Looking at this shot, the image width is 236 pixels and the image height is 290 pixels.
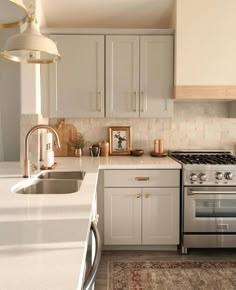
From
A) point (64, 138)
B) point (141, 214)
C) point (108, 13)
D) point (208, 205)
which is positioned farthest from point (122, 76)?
point (208, 205)

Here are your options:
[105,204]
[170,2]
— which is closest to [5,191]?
[105,204]

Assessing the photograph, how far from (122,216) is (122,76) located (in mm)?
1394

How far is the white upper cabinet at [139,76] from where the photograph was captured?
3164mm

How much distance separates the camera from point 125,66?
319 cm

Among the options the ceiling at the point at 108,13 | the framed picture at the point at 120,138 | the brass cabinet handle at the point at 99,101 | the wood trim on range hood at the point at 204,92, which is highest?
the ceiling at the point at 108,13

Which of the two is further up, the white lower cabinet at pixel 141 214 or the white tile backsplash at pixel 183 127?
the white tile backsplash at pixel 183 127

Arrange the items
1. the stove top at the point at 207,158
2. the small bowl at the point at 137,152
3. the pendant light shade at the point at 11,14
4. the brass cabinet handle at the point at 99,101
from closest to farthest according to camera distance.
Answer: the pendant light shade at the point at 11,14 < the stove top at the point at 207,158 < the brass cabinet handle at the point at 99,101 < the small bowl at the point at 137,152

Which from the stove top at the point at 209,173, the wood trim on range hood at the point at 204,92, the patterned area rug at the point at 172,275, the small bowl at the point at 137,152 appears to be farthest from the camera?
the small bowl at the point at 137,152

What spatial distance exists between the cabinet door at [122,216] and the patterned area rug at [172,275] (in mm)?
255

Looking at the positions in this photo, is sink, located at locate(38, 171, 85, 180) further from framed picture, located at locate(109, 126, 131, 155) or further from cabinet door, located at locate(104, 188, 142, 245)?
framed picture, located at locate(109, 126, 131, 155)

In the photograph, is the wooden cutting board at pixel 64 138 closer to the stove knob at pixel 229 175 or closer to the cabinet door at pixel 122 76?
the cabinet door at pixel 122 76

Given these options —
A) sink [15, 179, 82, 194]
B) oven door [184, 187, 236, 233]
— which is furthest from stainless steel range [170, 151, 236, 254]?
sink [15, 179, 82, 194]

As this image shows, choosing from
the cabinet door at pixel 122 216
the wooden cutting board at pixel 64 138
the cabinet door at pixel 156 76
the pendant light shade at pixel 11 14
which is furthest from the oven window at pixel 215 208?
the pendant light shade at pixel 11 14

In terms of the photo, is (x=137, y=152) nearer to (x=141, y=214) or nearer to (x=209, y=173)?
(x=141, y=214)
